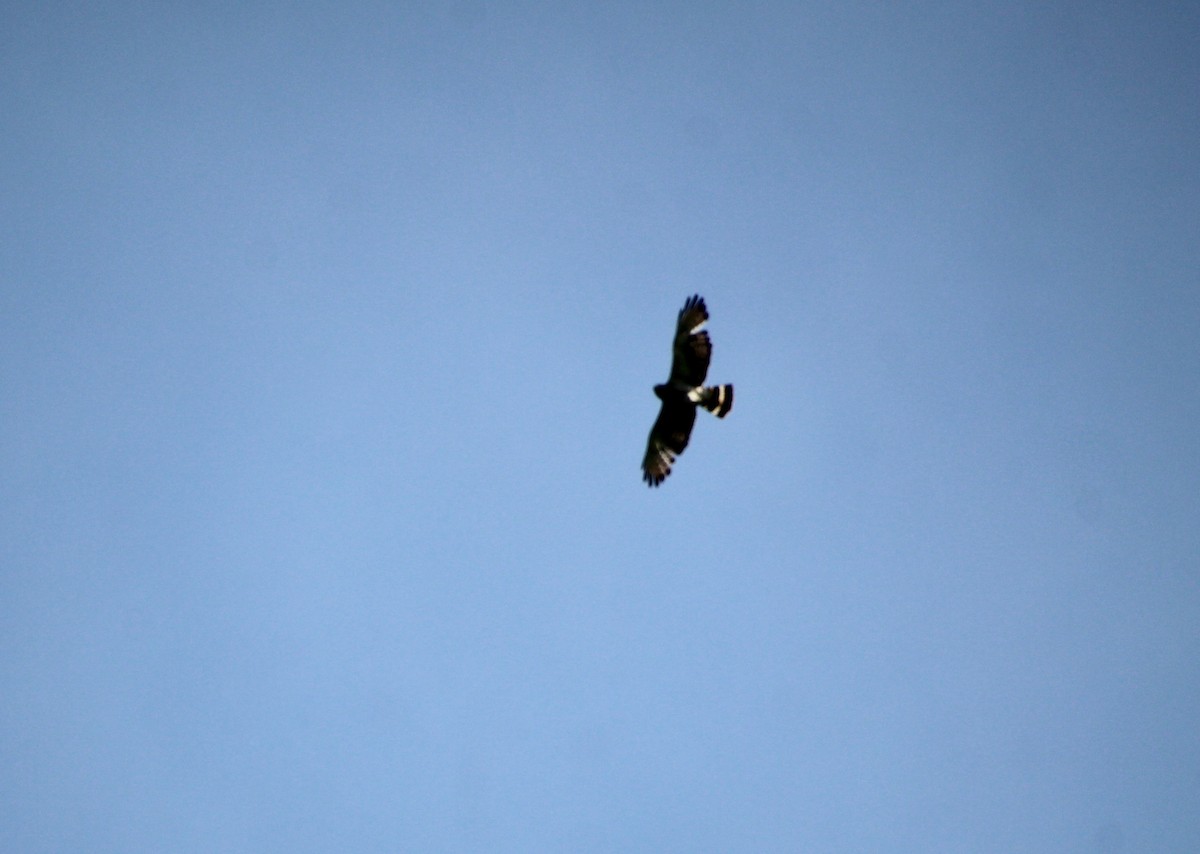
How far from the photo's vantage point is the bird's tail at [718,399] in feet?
83.1

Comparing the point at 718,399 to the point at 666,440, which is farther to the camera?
the point at 666,440

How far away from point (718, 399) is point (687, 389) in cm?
60

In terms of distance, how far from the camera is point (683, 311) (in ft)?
82.9

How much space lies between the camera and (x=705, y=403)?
25359mm

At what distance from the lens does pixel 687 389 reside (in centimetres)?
2530

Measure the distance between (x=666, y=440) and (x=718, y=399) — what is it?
1.34 m

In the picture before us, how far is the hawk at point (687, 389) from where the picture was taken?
2500 centimetres

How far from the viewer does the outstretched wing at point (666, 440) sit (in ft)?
84.0

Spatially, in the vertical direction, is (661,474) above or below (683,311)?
below

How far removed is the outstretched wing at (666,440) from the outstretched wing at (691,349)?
1.74ft

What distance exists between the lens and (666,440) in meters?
26.0

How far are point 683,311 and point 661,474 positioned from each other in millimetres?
3084

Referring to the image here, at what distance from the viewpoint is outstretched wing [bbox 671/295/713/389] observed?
982 inches

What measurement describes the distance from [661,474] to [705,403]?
1664 mm
